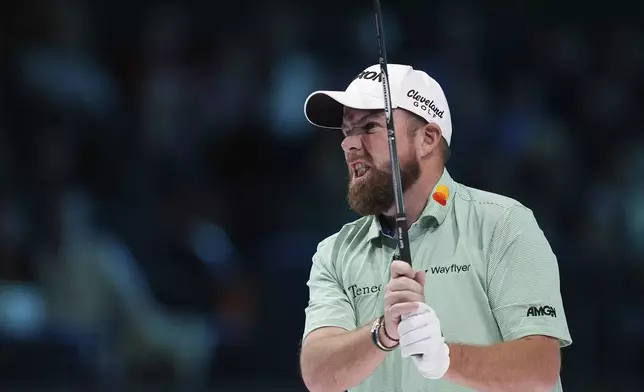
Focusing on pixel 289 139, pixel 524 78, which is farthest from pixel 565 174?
pixel 289 139

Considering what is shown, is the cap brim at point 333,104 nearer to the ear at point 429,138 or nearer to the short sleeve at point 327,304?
the ear at point 429,138

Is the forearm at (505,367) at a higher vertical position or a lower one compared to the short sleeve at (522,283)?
lower

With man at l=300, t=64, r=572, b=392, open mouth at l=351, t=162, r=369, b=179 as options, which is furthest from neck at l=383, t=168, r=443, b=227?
A: open mouth at l=351, t=162, r=369, b=179

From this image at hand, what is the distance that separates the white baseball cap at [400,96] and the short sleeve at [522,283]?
1.57 ft

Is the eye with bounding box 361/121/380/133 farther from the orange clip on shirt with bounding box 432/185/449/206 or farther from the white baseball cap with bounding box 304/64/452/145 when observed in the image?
the orange clip on shirt with bounding box 432/185/449/206

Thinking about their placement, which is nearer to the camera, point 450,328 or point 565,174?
point 450,328

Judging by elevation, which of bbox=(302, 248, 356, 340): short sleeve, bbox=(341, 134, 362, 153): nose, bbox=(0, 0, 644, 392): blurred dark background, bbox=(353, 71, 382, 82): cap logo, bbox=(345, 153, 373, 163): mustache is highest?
bbox=(0, 0, 644, 392): blurred dark background

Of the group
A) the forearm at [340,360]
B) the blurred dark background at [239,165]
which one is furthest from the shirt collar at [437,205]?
the blurred dark background at [239,165]

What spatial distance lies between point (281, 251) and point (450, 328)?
14.5 ft

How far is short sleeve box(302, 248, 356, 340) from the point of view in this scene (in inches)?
152

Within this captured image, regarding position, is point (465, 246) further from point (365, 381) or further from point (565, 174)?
point (565, 174)

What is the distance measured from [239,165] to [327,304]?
4.86m

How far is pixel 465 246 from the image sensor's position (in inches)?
147

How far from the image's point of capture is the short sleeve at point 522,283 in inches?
141
